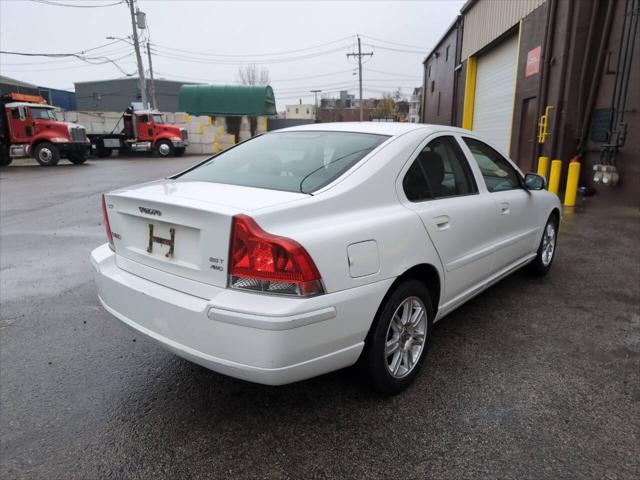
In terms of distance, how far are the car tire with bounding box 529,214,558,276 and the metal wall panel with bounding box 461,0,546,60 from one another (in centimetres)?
870

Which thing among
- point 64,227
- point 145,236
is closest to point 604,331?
point 145,236

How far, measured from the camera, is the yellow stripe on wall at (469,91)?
1750cm

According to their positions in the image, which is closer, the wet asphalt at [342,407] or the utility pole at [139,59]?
the wet asphalt at [342,407]

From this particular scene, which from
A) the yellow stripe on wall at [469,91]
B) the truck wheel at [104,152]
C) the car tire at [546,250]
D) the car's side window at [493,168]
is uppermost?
the yellow stripe on wall at [469,91]

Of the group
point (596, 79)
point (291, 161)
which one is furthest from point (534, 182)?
point (596, 79)

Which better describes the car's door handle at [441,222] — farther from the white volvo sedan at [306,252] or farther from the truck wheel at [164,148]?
the truck wheel at [164,148]

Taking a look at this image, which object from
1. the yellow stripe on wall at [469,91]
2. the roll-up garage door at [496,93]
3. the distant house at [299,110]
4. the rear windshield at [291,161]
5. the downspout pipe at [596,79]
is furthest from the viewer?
the distant house at [299,110]

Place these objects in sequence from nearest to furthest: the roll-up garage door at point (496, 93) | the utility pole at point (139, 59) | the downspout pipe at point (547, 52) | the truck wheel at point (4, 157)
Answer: the downspout pipe at point (547, 52) → the roll-up garage door at point (496, 93) → the truck wheel at point (4, 157) → the utility pole at point (139, 59)

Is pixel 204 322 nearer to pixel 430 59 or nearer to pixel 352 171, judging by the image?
pixel 352 171

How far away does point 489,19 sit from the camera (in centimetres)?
1507

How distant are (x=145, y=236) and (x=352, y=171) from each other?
119 cm

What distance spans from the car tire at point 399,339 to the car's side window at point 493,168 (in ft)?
4.51

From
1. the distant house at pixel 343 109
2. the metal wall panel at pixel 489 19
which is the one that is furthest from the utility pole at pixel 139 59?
the distant house at pixel 343 109

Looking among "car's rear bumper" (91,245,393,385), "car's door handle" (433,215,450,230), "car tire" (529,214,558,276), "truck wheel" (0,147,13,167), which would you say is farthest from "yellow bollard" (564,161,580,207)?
"truck wheel" (0,147,13,167)
